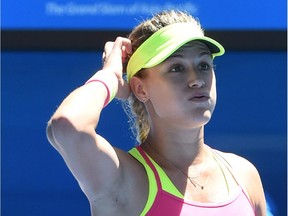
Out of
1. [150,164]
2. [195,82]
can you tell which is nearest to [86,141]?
[150,164]

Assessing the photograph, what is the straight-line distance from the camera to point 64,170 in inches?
161

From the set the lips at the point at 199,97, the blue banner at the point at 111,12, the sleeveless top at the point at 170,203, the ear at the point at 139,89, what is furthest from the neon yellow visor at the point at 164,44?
the blue banner at the point at 111,12

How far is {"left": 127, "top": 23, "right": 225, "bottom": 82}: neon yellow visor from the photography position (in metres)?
2.18

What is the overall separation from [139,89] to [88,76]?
1763 mm

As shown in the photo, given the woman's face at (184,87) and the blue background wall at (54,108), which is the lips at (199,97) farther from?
the blue background wall at (54,108)

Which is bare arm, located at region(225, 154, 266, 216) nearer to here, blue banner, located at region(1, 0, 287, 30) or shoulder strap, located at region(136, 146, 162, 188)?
shoulder strap, located at region(136, 146, 162, 188)

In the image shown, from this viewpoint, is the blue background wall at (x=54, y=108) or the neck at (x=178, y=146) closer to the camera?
the neck at (x=178, y=146)

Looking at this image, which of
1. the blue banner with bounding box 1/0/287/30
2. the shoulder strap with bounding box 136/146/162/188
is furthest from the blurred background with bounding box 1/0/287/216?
the shoulder strap with bounding box 136/146/162/188

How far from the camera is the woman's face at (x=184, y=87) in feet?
7.03

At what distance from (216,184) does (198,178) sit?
0.06 metres

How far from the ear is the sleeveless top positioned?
18 centimetres

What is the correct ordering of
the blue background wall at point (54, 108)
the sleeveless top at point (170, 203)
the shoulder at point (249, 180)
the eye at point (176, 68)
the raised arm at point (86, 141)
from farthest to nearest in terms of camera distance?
the blue background wall at point (54, 108) → the shoulder at point (249, 180) → the eye at point (176, 68) → the sleeveless top at point (170, 203) → the raised arm at point (86, 141)

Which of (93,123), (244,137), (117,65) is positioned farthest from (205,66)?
(244,137)

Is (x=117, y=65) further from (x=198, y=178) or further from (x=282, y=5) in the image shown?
(x=282, y=5)
